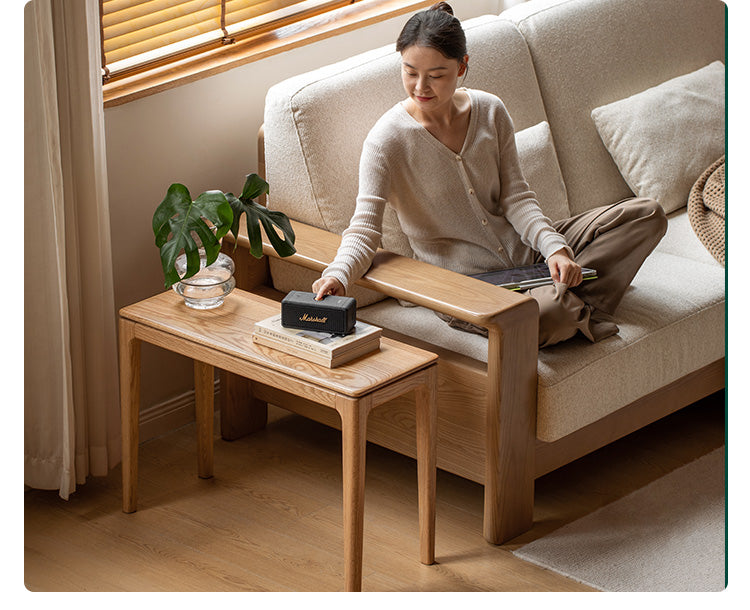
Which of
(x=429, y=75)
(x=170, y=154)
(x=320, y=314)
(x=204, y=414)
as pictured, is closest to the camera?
(x=320, y=314)

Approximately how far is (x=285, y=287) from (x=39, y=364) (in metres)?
0.60

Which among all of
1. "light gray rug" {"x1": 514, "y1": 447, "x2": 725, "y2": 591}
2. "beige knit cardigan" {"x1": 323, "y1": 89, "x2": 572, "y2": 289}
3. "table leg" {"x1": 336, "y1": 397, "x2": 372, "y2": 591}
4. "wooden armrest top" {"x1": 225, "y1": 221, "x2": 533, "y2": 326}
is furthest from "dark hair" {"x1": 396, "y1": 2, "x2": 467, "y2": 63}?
"light gray rug" {"x1": 514, "y1": 447, "x2": 725, "y2": 591}

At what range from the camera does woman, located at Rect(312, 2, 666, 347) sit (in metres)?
2.27

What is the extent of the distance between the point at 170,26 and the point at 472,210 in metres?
0.84

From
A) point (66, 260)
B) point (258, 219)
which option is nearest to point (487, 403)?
point (258, 219)

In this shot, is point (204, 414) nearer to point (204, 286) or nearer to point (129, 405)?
point (129, 405)

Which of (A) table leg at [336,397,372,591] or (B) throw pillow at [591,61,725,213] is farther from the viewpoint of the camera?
(B) throw pillow at [591,61,725,213]

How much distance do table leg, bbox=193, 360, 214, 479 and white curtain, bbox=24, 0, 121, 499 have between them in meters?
0.18

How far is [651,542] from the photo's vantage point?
2287 mm

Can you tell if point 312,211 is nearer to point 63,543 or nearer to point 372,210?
point 372,210

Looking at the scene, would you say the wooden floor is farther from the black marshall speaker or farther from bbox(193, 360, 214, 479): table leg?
the black marshall speaker

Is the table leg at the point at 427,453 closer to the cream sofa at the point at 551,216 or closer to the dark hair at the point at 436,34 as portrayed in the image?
the cream sofa at the point at 551,216

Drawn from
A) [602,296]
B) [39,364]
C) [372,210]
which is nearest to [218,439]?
[39,364]

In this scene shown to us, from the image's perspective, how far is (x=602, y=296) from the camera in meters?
2.40
